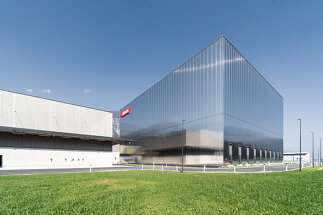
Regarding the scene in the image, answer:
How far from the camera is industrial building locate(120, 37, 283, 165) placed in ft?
137

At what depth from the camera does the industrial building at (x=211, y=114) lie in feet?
137

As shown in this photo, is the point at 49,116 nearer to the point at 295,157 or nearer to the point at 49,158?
the point at 49,158

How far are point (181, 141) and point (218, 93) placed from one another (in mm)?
16232

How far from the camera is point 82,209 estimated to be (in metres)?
8.13

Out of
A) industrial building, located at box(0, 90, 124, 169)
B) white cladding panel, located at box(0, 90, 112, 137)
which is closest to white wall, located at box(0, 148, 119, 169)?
industrial building, located at box(0, 90, 124, 169)

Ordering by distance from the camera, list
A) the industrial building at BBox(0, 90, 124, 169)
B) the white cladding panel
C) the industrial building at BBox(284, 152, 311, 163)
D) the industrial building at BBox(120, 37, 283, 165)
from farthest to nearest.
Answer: the industrial building at BBox(284, 152, 311, 163)
the industrial building at BBox(120, 37, 283, 165)
the white cladding panel
the industrial building at BBox(0, 90, 124, 169)

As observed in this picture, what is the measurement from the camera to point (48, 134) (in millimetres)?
34125

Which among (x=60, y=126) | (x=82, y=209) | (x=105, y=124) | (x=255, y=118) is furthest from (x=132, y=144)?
(x=82, y=209)

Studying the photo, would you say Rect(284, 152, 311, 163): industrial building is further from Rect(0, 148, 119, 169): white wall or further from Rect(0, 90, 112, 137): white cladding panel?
Rect(0, 90, 112, 137): white cladding panel

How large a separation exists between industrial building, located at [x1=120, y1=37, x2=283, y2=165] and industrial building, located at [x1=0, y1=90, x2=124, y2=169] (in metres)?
18.6

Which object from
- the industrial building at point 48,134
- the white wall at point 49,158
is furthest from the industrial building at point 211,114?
the white wall at point 49,158

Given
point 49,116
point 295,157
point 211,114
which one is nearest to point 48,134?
point 49,116

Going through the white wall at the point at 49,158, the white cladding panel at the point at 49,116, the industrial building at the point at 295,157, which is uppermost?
the white cladding panel at the point at 49,116

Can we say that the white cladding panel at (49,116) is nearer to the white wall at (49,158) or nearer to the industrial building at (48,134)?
the industrial building at (48,134)
